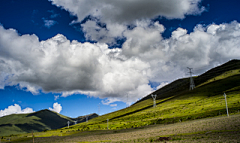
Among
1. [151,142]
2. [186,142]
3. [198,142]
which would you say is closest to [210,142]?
[198,142]

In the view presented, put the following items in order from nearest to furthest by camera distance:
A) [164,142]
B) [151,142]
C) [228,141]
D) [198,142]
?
[228,141]
[198,142]
[164,142]
[151,142]

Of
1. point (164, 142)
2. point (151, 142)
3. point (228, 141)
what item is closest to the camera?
point (228, 141)

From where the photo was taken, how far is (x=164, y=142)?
1789 inches

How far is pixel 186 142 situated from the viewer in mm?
41688

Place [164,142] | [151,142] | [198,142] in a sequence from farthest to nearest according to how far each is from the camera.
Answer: [151,142], [164,142], [198,142]

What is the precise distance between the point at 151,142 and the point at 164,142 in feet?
14.5

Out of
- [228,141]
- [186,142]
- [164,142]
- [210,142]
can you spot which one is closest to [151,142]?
[164,142]

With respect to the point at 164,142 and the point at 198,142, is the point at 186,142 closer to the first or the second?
the point at 198,142

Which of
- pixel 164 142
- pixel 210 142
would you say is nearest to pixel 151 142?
pixel 164 142

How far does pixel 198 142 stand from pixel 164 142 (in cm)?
825

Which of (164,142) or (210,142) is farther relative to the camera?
(164,142)

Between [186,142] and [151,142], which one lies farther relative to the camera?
[151,142]

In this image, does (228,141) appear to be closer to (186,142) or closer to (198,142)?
(198,142)

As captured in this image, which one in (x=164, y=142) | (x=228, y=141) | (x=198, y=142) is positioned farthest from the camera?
(x=164, y=142)
